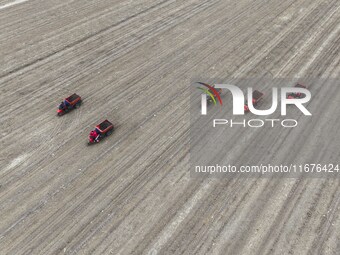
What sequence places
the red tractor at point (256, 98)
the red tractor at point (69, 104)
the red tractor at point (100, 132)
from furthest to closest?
the red tractor at point (69, 104)
the red tractor at point (256, 98)
the red tractor at point (100, 132)

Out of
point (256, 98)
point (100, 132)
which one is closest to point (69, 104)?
point (100, 132)

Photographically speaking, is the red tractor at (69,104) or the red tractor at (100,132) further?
the red tractor at (69,104)

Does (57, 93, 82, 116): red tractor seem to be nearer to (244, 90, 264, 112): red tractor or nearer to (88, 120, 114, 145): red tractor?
(88, 120, 114, 145): red tractor

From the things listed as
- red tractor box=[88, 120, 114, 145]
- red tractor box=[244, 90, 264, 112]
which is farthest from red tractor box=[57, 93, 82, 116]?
red tractor box=[244, 90, 264, 112]

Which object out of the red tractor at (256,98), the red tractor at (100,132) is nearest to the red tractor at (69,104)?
the red tractor at (100,132)

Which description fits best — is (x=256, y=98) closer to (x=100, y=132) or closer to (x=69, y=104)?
(x=100, y=132)

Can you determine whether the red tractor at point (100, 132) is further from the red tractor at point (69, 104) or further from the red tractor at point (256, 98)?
the red tractor at point (256, 98)
